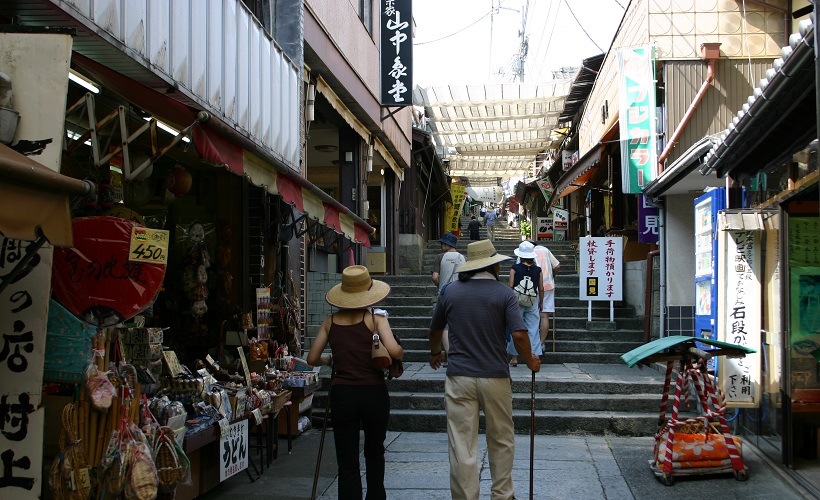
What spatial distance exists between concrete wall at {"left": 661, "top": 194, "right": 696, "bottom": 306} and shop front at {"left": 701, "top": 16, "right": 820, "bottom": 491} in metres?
3.45

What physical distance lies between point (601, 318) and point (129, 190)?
9.70 meters

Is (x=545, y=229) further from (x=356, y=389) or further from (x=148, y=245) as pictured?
(x=148, y=245)

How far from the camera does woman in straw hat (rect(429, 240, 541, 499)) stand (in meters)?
5.78

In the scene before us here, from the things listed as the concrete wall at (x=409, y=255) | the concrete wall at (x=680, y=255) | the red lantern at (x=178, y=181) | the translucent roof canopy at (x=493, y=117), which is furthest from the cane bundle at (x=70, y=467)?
the concrete wall at (x=409, y=255)

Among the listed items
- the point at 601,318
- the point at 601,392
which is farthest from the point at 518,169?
the point at 601,392

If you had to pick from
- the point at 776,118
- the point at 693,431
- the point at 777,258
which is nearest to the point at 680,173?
the point at 777,258

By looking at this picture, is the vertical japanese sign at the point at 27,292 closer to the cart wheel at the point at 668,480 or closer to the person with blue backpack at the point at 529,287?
the cart wheel at the point at 668,480

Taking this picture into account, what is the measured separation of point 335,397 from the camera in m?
5.73

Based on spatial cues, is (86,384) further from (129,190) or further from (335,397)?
(129,190)

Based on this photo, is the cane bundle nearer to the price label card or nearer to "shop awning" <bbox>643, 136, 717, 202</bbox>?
the price label card

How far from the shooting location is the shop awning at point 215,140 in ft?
17.7

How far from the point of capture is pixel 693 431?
7219 mm

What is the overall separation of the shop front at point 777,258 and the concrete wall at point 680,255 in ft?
11.3

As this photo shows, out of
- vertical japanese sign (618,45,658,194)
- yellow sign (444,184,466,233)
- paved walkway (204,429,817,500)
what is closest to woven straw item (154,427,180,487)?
paved walkway (204,429,817,500)
